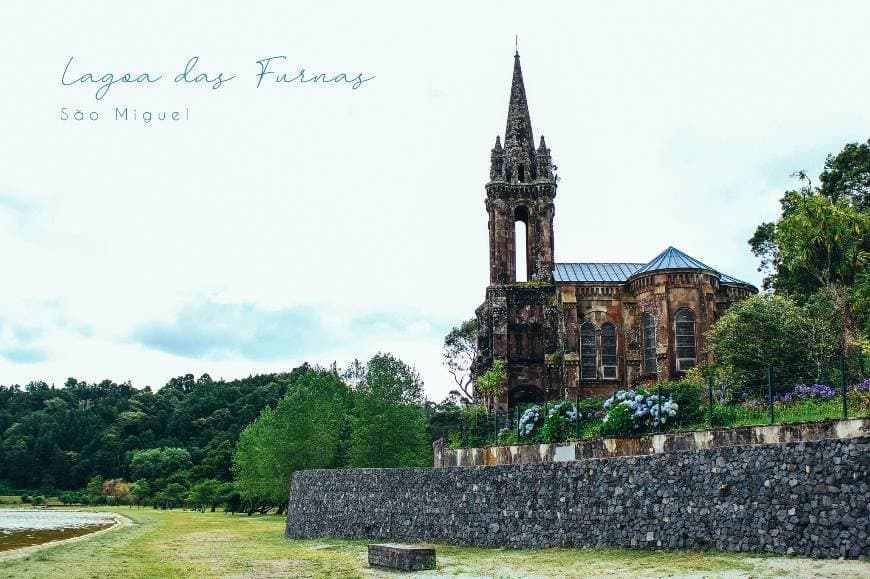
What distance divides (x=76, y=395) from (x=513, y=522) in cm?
12690

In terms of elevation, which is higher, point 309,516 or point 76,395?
point 76,395

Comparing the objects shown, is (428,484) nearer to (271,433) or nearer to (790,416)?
(790,416)

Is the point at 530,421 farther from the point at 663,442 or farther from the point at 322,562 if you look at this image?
the point at 322,562

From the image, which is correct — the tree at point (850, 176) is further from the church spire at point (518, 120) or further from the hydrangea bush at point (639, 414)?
the hydrangea bush at point (639, 414)

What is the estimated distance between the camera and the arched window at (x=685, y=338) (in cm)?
4509

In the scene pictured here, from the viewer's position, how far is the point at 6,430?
348 feet

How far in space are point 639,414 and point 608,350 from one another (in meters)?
25.7

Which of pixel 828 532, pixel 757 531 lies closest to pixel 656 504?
pixel 757 531

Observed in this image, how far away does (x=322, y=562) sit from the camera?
23.3 m

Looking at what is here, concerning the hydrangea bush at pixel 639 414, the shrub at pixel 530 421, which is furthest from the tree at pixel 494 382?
the hydrangea bush at pixel 639 414

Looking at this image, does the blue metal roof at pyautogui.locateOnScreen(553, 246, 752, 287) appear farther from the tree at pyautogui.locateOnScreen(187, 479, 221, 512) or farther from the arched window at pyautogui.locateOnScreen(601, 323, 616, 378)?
the tree at pyautogui.locateOnScreen(187, 479, 221, 512)

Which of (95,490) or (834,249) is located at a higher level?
(834,249)

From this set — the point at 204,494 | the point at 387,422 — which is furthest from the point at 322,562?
the point at 204,494

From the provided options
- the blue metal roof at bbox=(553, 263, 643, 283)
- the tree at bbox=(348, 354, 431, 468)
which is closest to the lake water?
the tree at bbox=(348, 354, 431, 468)
